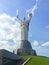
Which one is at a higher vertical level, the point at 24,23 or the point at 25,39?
the point at 24,23

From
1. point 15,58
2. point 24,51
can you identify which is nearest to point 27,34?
point 24,51

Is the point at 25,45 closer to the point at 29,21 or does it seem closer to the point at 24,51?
the point at 24,51

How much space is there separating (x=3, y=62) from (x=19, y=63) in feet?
11.3

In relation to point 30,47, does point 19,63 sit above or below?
below

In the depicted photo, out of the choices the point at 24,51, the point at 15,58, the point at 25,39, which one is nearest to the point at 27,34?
the point at 25,39

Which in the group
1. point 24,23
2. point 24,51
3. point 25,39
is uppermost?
point 24,23

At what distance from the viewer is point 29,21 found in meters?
63.7

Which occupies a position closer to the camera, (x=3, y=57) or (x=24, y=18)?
(x=3, y=57)

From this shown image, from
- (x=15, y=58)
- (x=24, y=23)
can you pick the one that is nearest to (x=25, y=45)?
(x=24, y=23)

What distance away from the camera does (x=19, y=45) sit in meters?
63.9

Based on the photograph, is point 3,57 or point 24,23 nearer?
point 3,57

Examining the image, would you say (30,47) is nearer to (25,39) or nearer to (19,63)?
(25,39)

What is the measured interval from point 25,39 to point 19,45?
2807 mm

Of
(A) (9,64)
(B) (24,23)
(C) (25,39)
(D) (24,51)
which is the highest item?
(B) (24,23)
